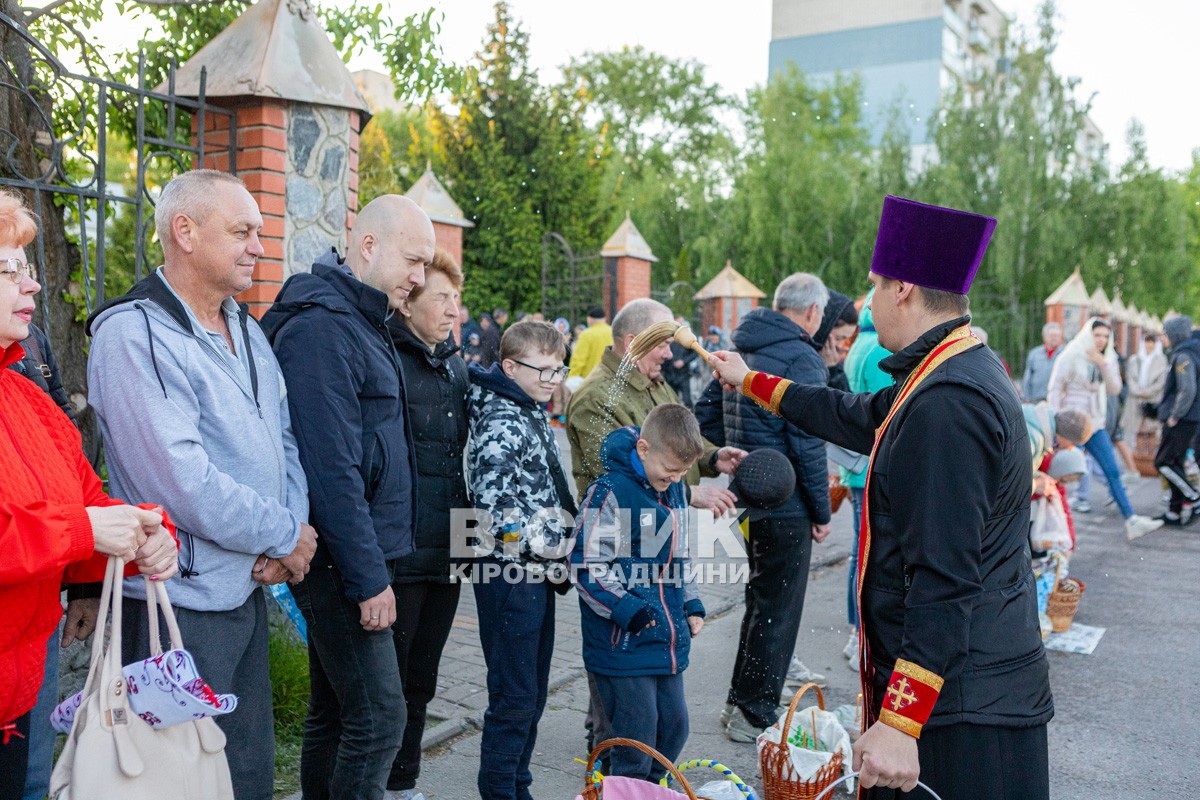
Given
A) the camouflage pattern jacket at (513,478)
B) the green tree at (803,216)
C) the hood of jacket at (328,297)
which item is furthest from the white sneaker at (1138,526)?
the green tree at (803,216)

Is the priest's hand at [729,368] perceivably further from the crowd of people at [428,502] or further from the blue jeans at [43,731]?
the blue jeans at [43,731]

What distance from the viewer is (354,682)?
116 inches

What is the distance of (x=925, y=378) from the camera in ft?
7.72

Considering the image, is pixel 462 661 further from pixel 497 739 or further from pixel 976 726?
pixel 976 726

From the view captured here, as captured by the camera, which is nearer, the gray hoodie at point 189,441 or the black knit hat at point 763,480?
the gray hoodie at point 189,441

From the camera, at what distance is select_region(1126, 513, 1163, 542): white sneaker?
31.0 ft

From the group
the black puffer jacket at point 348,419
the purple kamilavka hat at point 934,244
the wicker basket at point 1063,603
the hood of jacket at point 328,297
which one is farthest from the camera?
the wicker basket at point 1063,603

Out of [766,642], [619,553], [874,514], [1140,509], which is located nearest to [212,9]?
[619,553]

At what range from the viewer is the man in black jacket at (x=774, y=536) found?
4551 millimetres

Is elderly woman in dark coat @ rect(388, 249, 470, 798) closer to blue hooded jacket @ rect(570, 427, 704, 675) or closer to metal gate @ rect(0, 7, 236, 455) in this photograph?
blue hooded jacket @ rect(570, 427, 704, 675)

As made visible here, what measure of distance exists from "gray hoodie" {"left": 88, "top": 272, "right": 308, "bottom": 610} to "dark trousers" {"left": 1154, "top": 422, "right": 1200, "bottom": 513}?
393 inches

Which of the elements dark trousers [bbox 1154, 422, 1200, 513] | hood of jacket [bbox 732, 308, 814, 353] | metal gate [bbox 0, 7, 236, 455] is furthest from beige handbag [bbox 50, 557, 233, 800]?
dark trousers [bbox 1154, 422, 1200, 513]

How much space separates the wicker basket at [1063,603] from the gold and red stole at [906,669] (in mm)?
4257

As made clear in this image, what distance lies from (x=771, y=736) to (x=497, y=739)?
1059mm
